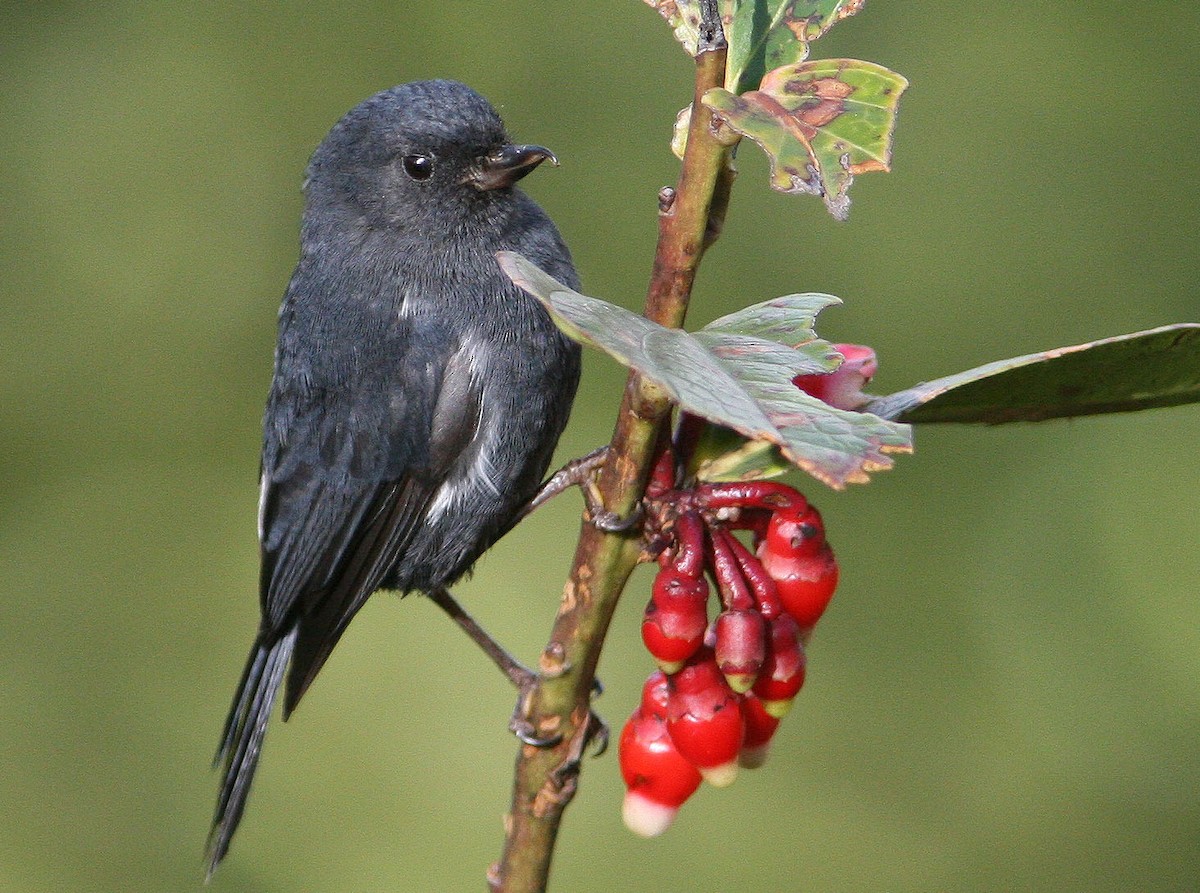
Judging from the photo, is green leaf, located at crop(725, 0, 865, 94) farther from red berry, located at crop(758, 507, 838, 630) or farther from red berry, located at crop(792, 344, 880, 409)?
red berry, located at crop(758, 507, 838, 630)

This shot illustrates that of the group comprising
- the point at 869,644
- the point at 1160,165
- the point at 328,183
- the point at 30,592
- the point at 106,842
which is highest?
the point at 1160,165

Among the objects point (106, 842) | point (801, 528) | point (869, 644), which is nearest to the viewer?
point (801, 528)

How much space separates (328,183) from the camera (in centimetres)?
308

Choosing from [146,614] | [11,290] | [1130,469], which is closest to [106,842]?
[146,614]

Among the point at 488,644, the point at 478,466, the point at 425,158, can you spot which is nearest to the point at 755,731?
the point at 478,466

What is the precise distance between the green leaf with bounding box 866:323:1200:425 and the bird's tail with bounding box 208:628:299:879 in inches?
66.8

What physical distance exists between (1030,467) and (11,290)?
9.94 ft

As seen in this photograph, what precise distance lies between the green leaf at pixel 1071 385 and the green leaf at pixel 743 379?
21 cm

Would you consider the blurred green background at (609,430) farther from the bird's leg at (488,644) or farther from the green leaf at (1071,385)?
the green leaf at (1071,385)

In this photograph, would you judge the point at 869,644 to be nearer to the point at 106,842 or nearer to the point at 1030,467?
the point at 1030,467

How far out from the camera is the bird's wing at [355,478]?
2873mm

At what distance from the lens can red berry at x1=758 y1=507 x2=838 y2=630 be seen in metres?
1.56

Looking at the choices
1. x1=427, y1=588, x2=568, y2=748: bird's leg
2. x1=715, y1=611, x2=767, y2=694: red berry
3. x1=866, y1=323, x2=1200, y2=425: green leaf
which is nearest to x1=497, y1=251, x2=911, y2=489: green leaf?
x1=866, y1=323, x2=1200, y2=425: green leaf

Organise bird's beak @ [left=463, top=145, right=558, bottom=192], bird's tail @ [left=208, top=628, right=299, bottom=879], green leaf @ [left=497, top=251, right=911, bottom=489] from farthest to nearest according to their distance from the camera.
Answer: bird's beak @ [left=463, top=145, right=558, bottom=192], bird's tail @ [left=208, top=628, right=299, bottom=879], green leaf @ [left=497, top=251, right=911, bottom=489]
